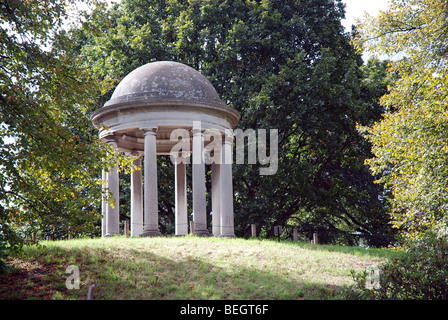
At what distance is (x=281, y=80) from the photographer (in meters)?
31.0

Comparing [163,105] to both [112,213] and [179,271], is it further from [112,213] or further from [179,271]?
[179,271]

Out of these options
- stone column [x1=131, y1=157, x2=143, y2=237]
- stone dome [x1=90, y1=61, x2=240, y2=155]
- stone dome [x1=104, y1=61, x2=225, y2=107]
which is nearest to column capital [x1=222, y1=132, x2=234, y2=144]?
stone dome [x1=90, y1=61, x2=240, y2=155]

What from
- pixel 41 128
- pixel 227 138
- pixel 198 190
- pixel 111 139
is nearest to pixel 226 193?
pixel 198 190

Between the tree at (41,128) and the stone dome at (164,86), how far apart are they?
20.9ft

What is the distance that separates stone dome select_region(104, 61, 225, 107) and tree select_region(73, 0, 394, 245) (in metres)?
5.81

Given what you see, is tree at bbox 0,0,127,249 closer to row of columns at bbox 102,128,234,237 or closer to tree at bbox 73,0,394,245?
row of columns at bbox 102,128,234,237

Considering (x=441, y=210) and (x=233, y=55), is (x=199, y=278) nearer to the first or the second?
(x=441, y=210)

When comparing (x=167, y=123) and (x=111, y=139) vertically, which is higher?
(x=167, y=123)

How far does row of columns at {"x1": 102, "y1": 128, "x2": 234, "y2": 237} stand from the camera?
2464 cm

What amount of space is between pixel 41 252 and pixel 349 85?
22.0 m

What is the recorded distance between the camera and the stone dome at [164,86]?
80.9 ft

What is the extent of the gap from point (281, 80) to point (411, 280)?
59.6 feet

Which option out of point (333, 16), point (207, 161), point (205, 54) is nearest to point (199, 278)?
point (207, 161)

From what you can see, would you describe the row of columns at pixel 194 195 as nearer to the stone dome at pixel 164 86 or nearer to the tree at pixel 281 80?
the stone dome at pixel 164 86
